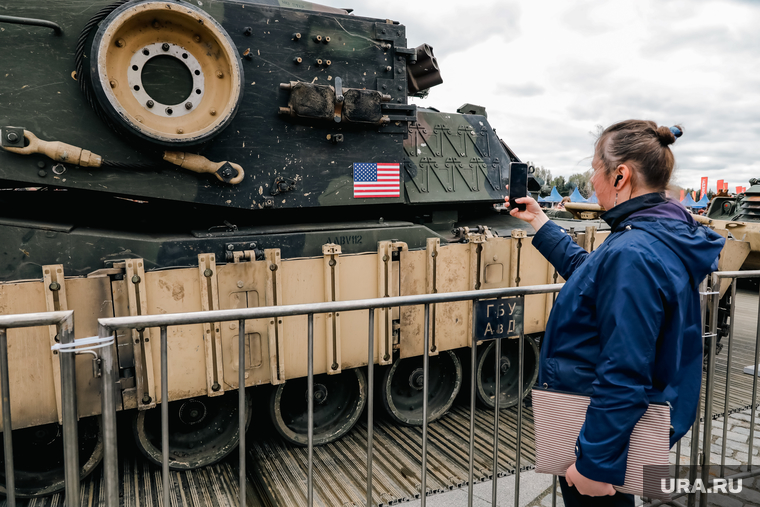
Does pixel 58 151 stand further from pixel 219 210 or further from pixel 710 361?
pixel 710 361

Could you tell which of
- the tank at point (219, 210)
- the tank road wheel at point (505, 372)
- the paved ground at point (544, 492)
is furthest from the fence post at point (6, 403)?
the tank road wheel at point (505, 372)

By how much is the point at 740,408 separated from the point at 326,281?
4.90 metres

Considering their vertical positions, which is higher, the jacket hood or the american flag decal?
the american flag decal

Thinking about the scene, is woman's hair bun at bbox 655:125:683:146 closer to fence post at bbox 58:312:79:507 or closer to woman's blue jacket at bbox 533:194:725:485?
woman's blue jacket at bbox 533:194:725:485

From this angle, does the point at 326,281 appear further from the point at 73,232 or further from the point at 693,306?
the point at 693,306

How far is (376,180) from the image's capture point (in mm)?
4941

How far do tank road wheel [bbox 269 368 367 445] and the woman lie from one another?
3.24 m

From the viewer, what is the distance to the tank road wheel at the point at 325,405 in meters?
5.00

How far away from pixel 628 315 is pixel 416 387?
13.3ft

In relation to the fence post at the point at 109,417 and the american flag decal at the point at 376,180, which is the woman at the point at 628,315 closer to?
the fence post at the point at 109,417

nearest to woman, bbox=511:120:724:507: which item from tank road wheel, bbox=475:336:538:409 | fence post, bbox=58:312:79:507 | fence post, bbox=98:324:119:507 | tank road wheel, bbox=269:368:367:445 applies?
fence post, bbox=98:324:119:507

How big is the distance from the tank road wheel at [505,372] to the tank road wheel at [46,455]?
3.87 metres

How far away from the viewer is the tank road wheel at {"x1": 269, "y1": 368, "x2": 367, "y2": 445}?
5.00 meters

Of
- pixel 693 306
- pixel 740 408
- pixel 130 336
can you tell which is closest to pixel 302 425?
pixel 130 336
